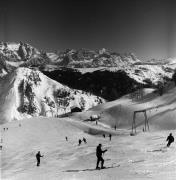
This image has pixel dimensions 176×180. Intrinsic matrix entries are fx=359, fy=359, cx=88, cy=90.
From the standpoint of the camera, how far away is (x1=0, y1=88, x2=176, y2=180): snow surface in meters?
27.3

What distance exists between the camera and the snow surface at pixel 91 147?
1075 inches

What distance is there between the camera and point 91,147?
52344mm

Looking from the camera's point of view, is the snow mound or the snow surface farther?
the snow mound

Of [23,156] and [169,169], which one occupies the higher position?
[169,169]

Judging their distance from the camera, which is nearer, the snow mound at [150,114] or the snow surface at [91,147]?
the snow surface at [91,147]

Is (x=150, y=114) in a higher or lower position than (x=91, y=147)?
higher

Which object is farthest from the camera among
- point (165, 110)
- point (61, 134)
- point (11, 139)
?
point (165, 110)

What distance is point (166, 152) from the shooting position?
3456cm

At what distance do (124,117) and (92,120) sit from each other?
14.4 m

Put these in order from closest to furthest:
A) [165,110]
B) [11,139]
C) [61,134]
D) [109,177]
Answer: [109,177] < [11,139] < [61,134] < [165,110]

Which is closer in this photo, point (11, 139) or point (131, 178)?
point (131, 178)

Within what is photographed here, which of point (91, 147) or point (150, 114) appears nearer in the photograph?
point (91, 147)

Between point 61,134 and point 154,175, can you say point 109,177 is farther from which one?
point 61,134

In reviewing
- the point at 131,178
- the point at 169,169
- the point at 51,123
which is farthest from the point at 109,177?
the point at 51,123
